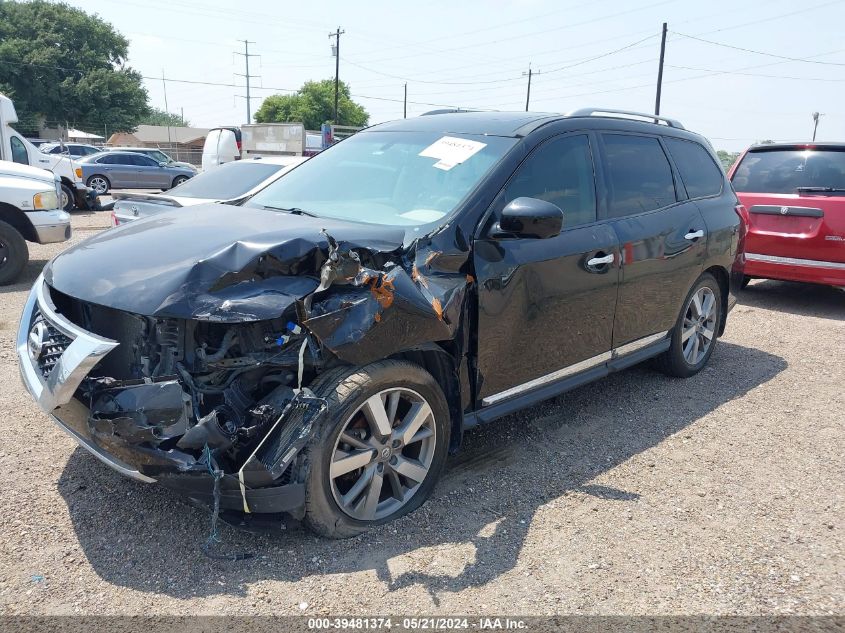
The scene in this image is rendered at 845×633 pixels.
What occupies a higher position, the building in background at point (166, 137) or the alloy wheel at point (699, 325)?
the building in background at point (166, 137)

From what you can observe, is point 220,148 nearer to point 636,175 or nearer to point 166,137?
point 636,175

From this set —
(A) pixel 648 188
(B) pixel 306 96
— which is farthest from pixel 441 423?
(B) pixel 306 96

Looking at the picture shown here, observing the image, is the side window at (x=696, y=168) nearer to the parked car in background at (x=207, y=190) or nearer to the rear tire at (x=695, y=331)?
the rear tire at (x=695, y=331)

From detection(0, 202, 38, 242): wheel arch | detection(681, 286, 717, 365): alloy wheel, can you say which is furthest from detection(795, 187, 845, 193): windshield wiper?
detection(0, 202, 38, 242): wheel arch

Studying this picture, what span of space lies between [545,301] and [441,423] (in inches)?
36.1

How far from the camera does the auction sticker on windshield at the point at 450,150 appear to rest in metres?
3.61

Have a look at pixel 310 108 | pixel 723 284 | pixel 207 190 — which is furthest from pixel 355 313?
pixel 310 108

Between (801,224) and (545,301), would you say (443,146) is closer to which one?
(545,301)

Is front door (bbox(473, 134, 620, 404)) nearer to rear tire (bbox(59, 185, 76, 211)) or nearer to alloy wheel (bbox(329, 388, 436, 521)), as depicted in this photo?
alloy wheel (bbox(329, 388, 436, 521))

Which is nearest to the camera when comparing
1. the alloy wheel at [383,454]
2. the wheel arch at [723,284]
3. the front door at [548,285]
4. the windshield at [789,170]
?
the alloy wheel at [383,454]

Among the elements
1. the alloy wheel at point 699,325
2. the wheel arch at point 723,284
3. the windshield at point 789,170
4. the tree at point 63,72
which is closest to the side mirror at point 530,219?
the alloy wheel at point 699,325

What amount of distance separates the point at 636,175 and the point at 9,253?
715 cm

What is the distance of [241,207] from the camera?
3.83m

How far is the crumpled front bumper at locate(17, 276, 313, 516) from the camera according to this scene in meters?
2.53
